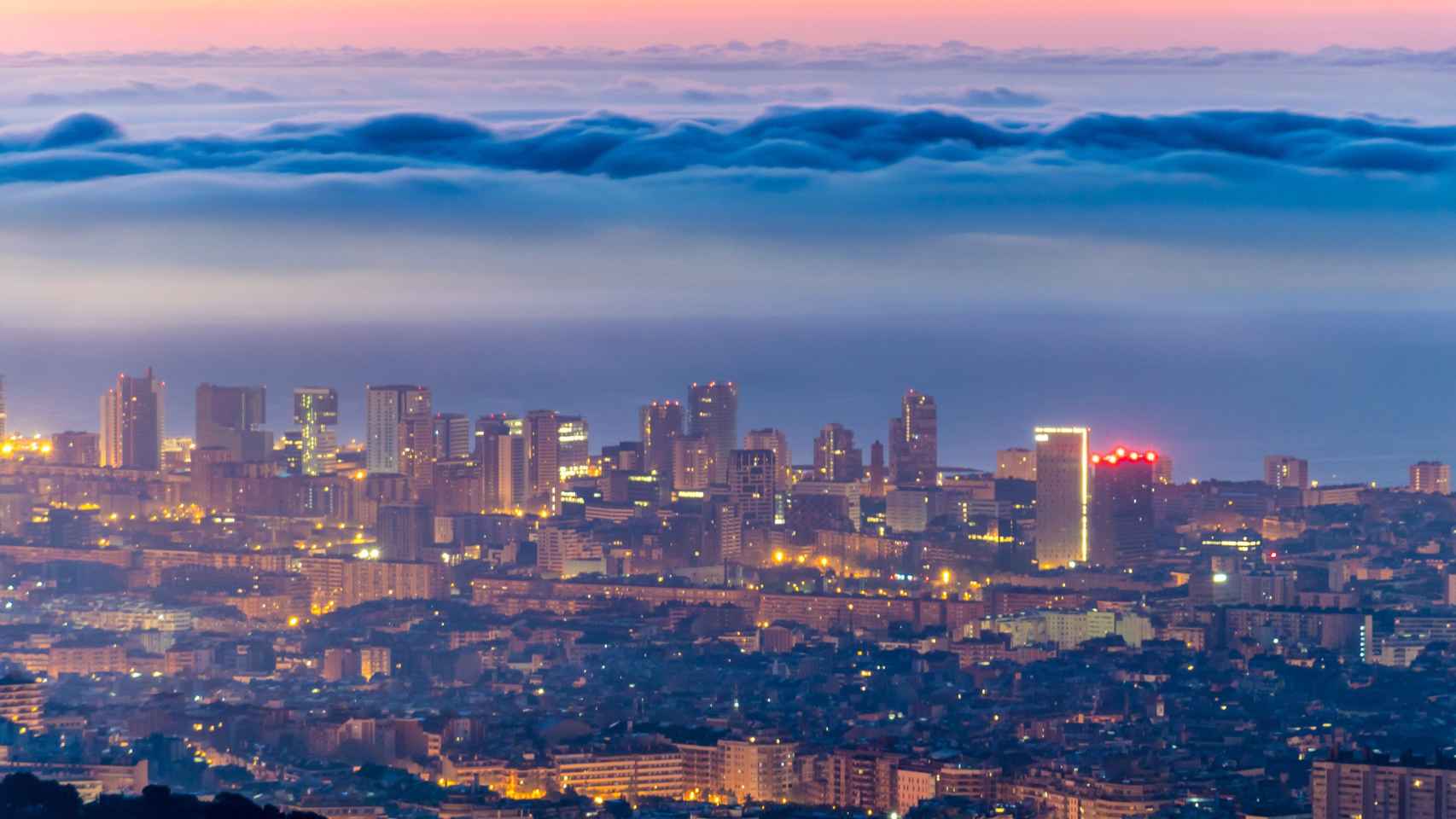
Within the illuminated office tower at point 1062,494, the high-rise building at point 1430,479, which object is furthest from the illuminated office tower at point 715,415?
the high-rise building at point 1430,479

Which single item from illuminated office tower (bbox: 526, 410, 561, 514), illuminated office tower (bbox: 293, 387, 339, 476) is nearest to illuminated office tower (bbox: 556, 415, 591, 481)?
illuminated office tower (bbox: 526, 410, 561, 514)

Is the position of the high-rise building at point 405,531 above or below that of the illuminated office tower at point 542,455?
below

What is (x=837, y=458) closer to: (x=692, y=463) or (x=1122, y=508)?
(x=692, y=463)

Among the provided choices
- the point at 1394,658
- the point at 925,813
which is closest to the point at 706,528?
the point at 1394,658

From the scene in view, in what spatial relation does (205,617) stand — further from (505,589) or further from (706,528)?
(706,528)

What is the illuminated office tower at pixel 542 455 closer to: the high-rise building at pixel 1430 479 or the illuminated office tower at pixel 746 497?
the illuminated office tower at pixel 746 497

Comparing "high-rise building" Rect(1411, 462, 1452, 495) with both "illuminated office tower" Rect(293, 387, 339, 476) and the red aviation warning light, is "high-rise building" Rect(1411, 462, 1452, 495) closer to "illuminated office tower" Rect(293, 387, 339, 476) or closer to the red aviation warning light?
the red aviation warning light
